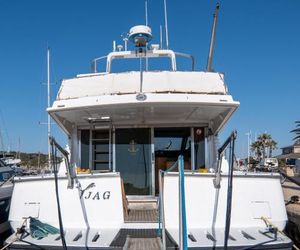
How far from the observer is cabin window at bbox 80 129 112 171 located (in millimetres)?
7383

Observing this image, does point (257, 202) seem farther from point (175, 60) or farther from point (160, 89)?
point (175, 60)

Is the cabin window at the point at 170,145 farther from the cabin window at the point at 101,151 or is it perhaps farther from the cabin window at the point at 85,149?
the cabin window at the point at 85,149

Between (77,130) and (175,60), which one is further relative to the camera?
(175,60)

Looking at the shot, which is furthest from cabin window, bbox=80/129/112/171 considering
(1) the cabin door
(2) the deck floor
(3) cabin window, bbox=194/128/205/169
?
(3) cabin window, bbox=194/128/205/169

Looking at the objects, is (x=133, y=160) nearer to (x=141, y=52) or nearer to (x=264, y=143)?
(x=141, y=52)

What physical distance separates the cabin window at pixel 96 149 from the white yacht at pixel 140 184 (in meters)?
0.02

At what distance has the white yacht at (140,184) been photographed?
187 inches

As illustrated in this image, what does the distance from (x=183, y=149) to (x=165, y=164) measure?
0.48m

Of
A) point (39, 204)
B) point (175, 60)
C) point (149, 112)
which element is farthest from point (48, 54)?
point (39, 204)

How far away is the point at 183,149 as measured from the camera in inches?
305

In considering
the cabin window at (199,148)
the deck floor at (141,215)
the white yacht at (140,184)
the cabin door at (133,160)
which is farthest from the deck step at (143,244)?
the cabin window at (199,148)

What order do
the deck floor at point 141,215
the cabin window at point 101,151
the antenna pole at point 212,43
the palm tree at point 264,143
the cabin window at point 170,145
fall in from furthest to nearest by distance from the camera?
1. the palm tree at point 264,143
2. the cabin window at point 170,145
3. the cabin window at point 101,151
4. the antenna pole at point 212,43
5. the deck floor at point 141,215

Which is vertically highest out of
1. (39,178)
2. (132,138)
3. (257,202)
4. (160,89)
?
(160,89)

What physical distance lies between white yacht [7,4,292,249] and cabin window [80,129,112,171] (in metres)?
0.02
